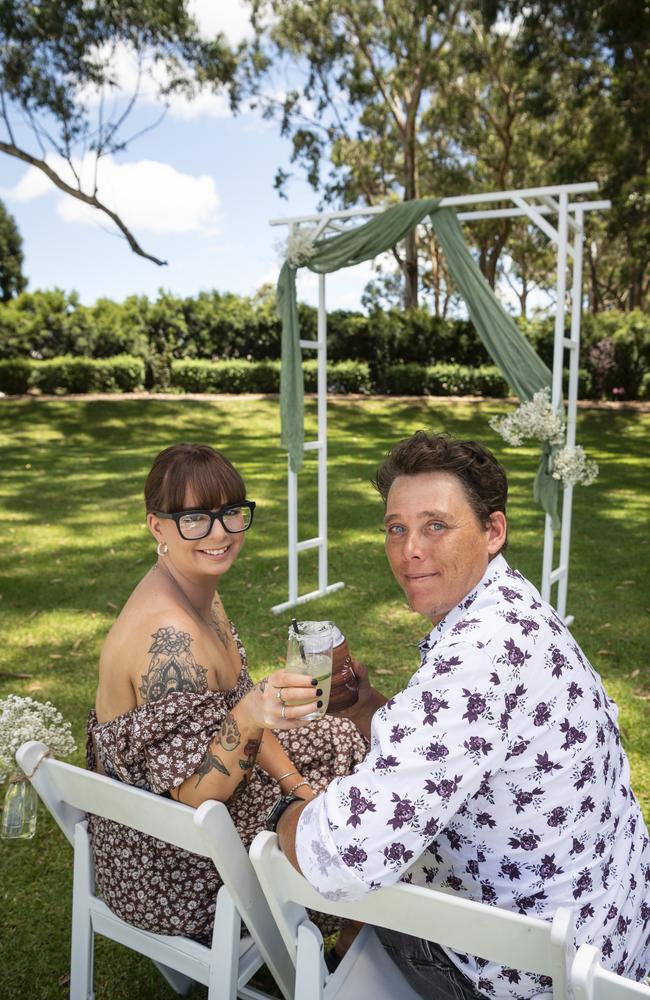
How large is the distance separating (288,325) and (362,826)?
5.46 m

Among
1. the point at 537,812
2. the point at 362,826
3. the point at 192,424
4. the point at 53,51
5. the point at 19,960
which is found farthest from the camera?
the point at 192,424

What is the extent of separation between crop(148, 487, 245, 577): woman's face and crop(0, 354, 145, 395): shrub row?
18.3 meters

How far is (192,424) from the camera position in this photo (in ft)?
59.4

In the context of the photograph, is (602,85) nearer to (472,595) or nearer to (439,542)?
(439,542)

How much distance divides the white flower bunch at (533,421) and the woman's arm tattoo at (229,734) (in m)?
3.93

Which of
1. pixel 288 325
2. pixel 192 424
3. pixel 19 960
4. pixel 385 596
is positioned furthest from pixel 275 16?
pixel 19 960

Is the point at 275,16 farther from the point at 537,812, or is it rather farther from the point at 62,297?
the point at 537,812

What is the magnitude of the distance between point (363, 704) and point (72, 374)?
18.4 m

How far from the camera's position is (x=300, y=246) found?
6.26 meters

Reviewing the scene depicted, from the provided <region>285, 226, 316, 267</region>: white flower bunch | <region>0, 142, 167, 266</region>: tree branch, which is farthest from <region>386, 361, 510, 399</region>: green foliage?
<region>285, 226, 316, 267</region>: white flower bunch

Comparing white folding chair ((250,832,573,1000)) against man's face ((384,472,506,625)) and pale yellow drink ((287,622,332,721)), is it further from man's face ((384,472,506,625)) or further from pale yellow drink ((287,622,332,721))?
man's face ((384,472,506,625))

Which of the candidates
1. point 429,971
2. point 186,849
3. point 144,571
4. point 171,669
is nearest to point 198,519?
point 171,669

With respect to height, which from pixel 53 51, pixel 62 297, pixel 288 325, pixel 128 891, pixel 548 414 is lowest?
pixel 128 891

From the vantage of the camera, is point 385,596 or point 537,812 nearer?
point 537,812
